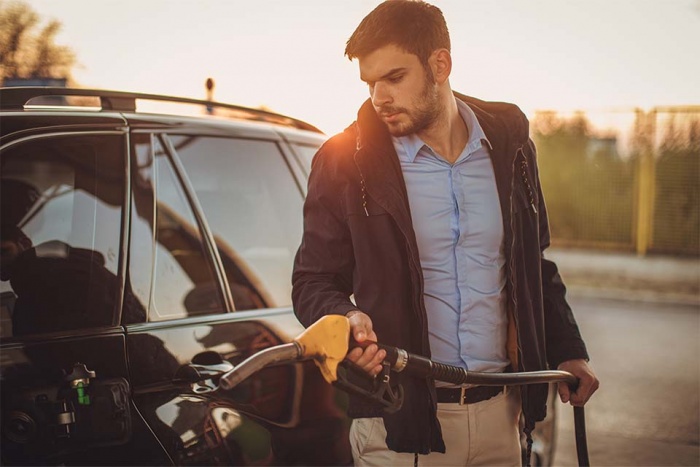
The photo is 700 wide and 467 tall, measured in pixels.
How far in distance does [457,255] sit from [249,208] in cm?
90

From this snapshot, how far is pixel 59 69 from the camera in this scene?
6.12m

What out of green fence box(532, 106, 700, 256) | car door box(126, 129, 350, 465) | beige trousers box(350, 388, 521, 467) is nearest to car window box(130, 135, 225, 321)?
car door box(126, 129, 350, 465)

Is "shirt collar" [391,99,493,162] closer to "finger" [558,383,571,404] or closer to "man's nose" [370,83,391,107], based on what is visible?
"man's nose" [370,83,391,107]

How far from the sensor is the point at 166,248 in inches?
103

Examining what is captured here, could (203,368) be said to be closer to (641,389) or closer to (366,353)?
(366,353)

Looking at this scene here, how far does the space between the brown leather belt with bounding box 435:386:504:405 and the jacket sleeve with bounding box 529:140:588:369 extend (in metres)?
0.32

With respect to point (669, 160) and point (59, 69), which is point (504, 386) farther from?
point (669, 160)

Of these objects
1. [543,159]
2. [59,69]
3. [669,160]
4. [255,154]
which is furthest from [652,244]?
[255,154]

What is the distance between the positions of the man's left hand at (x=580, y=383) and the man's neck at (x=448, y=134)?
0.78m

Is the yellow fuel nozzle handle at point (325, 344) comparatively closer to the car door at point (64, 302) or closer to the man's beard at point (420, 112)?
the car door at point (64, 302)

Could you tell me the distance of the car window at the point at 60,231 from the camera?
230cm

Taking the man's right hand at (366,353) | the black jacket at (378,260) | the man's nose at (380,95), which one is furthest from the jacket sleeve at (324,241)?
the man's right hand at (366,353)

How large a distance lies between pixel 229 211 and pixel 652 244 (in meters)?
12.7

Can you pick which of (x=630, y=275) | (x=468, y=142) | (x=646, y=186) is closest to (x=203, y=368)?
(x=468, y=142)
